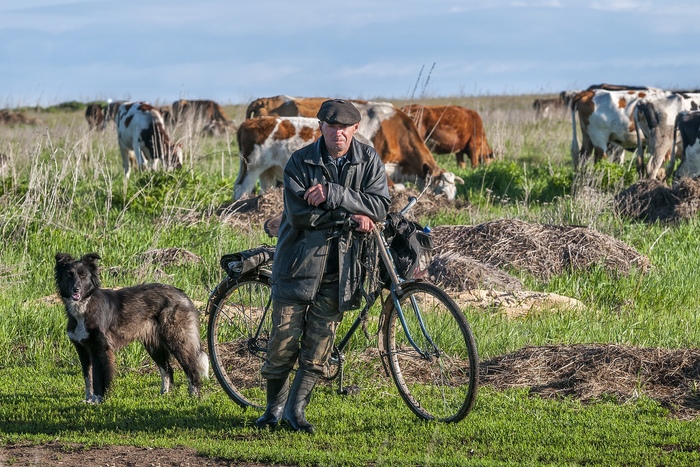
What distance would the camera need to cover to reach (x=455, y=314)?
19.7ft

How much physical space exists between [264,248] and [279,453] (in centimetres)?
173

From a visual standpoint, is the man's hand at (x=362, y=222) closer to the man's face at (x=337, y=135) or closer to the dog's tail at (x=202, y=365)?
the man's face at (x=337, y=135)

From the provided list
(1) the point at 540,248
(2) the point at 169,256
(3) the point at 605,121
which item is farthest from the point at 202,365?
(3) the point at 605,121

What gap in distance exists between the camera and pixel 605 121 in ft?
80.7

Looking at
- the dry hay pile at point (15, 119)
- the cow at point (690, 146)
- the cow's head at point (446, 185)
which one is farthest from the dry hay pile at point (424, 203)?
the dry hay pile at point (15, 119)

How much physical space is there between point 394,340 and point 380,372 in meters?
1.57

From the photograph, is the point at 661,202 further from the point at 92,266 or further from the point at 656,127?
the point at 92,266

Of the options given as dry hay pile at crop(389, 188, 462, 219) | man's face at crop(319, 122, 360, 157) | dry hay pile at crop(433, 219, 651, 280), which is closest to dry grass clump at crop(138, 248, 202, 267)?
dry hay pile at crop(433, 219, 651, 280)

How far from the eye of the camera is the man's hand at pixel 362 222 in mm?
6137

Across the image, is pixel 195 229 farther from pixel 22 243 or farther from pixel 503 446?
pixel 503 446

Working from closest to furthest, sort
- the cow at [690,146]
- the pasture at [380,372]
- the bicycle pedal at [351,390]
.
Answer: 1. the pasture at [380,372]
2. the bicycle pedal at [351,390]
3. the cow at [690,146]

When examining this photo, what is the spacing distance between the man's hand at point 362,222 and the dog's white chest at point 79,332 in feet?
8.64

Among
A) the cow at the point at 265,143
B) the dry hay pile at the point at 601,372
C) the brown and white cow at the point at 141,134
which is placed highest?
the brown and white cow at the point at 141,134

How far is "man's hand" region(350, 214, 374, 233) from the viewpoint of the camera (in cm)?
614
